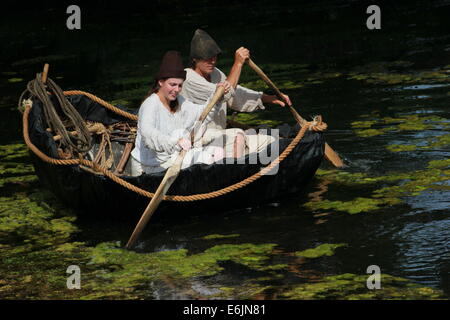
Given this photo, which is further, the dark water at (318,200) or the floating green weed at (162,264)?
the floating green weed at (162,264)

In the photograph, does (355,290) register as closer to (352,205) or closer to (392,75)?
(352,205)

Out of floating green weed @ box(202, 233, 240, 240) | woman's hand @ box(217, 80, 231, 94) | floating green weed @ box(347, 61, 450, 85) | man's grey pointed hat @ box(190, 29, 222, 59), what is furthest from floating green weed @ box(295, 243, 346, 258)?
floating green weed @ box(347, 61, 450, 85)

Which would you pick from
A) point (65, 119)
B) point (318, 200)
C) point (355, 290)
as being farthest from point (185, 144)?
point (65, 119)

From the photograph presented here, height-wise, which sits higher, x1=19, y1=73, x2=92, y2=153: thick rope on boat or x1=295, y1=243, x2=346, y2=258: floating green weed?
x1=19, y1=73, x2=92, y2=153: thick rope on boat

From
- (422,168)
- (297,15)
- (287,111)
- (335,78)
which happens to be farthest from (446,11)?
(422,168)

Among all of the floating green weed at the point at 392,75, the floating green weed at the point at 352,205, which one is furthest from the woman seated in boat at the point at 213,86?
the floating green weed at the point at 392,75

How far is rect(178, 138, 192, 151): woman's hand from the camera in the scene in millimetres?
6797

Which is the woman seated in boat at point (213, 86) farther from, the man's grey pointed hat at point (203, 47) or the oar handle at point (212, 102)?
the oar handle at point (212, 102)

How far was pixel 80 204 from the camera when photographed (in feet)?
25.2

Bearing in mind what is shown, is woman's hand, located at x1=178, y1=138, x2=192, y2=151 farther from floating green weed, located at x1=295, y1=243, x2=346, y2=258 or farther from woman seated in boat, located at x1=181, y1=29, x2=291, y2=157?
floating green weed, located at x1=295, y1=243, x2=346, y2=258

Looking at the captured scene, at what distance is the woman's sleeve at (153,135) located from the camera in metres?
6.95

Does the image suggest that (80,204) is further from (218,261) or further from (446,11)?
(446,11)

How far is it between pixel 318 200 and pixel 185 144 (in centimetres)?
140
